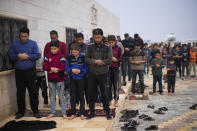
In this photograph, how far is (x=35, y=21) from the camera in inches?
277

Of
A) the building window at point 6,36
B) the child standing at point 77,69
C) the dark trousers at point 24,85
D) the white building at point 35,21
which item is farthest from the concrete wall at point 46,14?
the child standing at point 77,69

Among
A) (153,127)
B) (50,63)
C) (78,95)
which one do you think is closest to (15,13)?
(50,63)

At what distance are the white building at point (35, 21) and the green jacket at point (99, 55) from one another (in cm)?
228

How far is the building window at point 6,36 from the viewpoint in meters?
5.50

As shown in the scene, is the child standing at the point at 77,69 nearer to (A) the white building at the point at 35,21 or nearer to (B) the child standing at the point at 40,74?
(B) the child standing at the point at 40,74

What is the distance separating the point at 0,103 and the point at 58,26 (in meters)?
4.37

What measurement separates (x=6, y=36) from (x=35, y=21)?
5.16 feet

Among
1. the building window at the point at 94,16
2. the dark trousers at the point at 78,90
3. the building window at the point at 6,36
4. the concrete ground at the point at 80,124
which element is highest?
the building window at the point at 94,16

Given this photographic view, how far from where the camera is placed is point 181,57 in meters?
12.1

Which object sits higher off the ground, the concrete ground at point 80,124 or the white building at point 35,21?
the white building at point 35,21

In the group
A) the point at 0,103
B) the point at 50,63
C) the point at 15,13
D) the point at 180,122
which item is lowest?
the point at 180,122

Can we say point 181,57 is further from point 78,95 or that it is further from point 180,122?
point 78,95

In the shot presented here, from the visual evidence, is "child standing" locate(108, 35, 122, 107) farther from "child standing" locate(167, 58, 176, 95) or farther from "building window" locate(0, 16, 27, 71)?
"child standing" locate(167, 58, 176, 95)

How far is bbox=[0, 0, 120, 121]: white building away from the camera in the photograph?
553 centimetres
